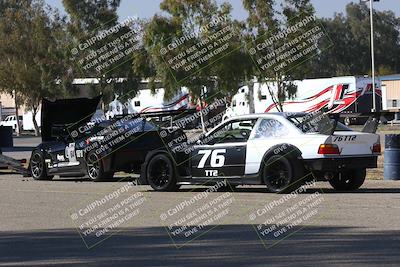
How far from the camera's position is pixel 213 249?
9.66 m

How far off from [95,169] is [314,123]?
650 cm

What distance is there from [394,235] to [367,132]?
5243mm

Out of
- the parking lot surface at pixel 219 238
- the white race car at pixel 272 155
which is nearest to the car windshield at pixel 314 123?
the white race car at pixel 272 155

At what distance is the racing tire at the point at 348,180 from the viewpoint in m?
15.6

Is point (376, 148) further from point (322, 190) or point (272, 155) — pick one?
point (272, 155)

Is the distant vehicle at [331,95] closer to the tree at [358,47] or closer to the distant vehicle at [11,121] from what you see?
the distant vehicle at [11,121]

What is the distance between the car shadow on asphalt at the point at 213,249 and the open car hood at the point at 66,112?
9.97m

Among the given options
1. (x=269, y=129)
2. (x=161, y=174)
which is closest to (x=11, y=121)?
(x=161, y=174)

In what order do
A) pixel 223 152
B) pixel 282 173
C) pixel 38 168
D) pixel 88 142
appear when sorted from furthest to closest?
pixel 38 168, pixel 88 142, pixel 223 152, pixel 282 173

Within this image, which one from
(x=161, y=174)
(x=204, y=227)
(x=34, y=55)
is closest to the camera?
(x=204, y=227)

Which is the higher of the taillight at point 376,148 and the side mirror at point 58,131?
the side mirror at point 58,131

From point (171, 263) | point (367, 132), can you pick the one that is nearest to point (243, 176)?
point (367, 132)

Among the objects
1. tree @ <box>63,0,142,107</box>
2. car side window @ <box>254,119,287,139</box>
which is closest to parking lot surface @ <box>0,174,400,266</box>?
car side window @ <box>254,119,287,139</box>

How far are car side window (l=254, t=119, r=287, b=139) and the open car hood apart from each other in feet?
22.7
